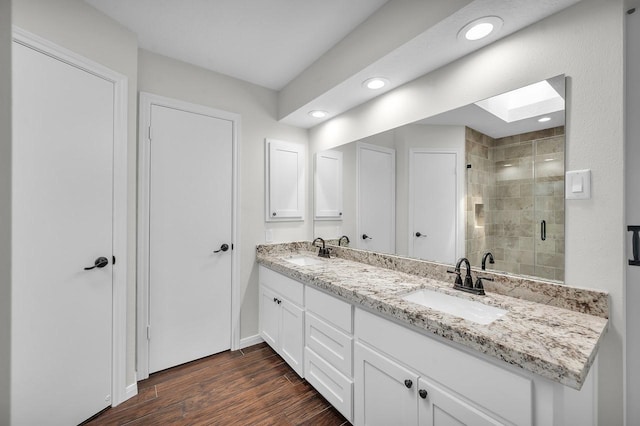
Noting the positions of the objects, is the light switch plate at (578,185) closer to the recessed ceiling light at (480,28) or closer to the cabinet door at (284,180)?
the recessed ceiling light at (480,28)

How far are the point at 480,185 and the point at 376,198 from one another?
78 centimetres

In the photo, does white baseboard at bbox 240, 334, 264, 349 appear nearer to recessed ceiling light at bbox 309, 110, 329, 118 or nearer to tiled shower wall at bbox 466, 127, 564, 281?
tiled shower wall at bbox 466, 127, 564, 281

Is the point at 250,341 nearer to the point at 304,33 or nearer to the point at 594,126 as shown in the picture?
the point at 304,33

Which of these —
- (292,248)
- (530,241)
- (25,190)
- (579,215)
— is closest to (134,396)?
(25,190)

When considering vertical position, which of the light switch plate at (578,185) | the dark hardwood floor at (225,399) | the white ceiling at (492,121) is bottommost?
Result: the dark hardwood floor at (225,399)

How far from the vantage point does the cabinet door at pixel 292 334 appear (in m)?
1.95

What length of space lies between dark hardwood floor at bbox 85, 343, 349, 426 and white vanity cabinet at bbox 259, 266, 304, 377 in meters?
0.16

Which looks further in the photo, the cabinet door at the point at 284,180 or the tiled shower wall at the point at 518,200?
the cabinet door at the point at 284,180

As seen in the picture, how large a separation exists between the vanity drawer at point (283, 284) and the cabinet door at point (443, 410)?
1.00m

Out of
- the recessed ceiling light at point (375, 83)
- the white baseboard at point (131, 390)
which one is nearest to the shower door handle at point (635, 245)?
the recessed ceiling light at point (375, 83)

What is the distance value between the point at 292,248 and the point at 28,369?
1.95m

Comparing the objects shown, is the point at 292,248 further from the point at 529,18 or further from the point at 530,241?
the point at 529,18

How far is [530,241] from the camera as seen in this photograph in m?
1.34

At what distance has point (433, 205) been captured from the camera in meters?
1.76
